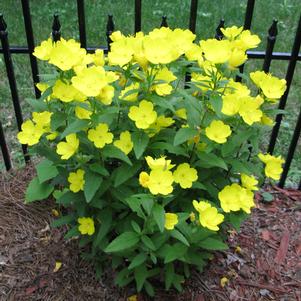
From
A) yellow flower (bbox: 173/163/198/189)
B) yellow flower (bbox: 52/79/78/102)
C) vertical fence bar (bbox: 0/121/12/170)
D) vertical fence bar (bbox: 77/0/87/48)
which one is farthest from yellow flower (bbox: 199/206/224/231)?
vertical fence bar (bbox: 0/121/12/170)

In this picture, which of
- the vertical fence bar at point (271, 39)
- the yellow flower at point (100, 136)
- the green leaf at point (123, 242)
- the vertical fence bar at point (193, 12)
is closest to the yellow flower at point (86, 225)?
the green leaf at point (123, 242)

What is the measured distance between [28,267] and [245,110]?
142cm

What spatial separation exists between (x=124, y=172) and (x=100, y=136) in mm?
205

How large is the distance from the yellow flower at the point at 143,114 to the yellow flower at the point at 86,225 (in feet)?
1.82

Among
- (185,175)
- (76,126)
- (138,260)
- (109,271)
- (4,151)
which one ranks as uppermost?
(76,126)

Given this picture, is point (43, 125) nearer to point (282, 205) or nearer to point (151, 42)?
point (151, 42)

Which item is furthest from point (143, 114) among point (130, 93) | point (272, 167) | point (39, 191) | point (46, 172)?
point (39, 191)

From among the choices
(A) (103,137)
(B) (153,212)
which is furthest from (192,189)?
(A) (103,137)

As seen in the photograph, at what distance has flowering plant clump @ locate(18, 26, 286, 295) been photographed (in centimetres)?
172

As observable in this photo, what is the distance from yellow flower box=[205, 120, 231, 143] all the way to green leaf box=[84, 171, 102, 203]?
18.2 inches

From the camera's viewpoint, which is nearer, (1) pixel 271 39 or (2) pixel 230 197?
(2) pixel 230 197

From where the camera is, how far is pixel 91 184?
1.82 metres

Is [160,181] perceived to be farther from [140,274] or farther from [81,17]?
[81,17]

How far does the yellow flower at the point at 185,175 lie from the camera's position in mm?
1880
